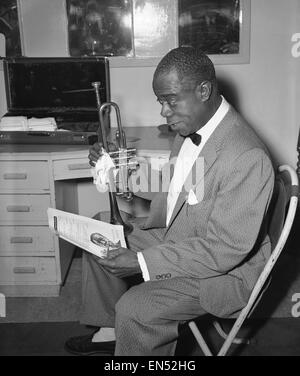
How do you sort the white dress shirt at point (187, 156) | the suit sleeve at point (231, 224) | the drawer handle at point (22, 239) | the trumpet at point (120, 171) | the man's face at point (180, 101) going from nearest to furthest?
the suit sleeve at point (231, 224), the man's face at point (180, 101), the white dress shirt at point (187, 156), the trumpet at point (120, 171), the drawer handle at point (22, 239)

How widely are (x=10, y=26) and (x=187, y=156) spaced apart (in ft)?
4.74

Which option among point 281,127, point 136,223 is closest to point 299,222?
point 281,127

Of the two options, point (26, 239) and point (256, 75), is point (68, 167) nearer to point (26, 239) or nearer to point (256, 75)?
point (26, 239)

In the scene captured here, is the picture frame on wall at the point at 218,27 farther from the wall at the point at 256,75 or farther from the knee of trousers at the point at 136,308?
the knee of trousers at the point at 136,308

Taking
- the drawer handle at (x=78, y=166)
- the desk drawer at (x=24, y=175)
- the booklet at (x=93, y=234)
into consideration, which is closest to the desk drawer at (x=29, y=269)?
the desk drawer at (x=24, y=175)

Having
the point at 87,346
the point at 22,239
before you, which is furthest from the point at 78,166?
the point at 87,346

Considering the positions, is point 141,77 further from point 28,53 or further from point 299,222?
point 299,222

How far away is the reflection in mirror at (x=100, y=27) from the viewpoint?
103 inches

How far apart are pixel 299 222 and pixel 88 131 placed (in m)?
1.36

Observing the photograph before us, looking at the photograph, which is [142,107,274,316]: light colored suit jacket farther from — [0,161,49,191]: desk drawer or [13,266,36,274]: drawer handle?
[13,266,36,274]: drawer handle

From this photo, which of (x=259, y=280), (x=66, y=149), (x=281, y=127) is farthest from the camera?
(x=281, y=127)

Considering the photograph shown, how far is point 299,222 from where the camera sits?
287 cm

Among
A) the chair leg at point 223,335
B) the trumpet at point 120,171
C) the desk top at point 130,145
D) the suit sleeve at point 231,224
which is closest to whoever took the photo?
the suit sleeve at point 231,224

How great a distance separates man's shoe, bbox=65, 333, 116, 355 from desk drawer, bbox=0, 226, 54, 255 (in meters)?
0.54
